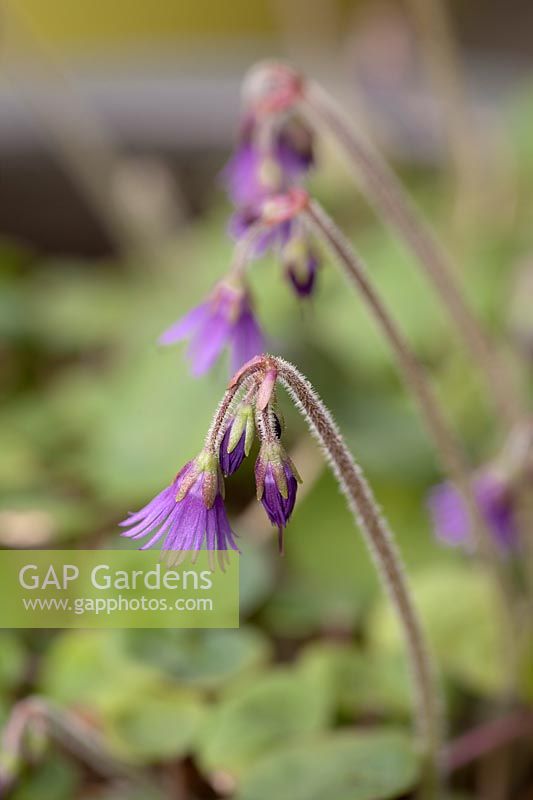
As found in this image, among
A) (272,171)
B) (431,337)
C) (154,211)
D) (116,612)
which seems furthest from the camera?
(154,211)

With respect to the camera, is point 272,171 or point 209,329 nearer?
point 209,329

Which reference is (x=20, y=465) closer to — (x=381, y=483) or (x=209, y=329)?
(x=381, y=483)

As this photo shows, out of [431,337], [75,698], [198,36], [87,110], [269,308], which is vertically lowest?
[75,698]

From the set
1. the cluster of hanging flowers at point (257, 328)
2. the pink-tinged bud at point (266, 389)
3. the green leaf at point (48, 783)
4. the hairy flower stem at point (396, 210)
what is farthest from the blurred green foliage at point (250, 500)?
the pink-tinged bud at point (266, 389)

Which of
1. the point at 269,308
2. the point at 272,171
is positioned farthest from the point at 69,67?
the point at 272,171

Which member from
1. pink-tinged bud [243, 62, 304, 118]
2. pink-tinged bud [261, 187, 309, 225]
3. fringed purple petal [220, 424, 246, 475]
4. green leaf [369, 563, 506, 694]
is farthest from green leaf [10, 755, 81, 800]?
pink-tinged bud [243, 62, 304, 118]

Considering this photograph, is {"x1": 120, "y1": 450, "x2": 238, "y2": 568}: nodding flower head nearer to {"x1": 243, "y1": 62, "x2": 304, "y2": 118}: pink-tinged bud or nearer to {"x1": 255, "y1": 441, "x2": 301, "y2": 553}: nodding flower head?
{"x1": 255, "y1": 441, "x2": 301, "y2": 553}: nodding flower head
